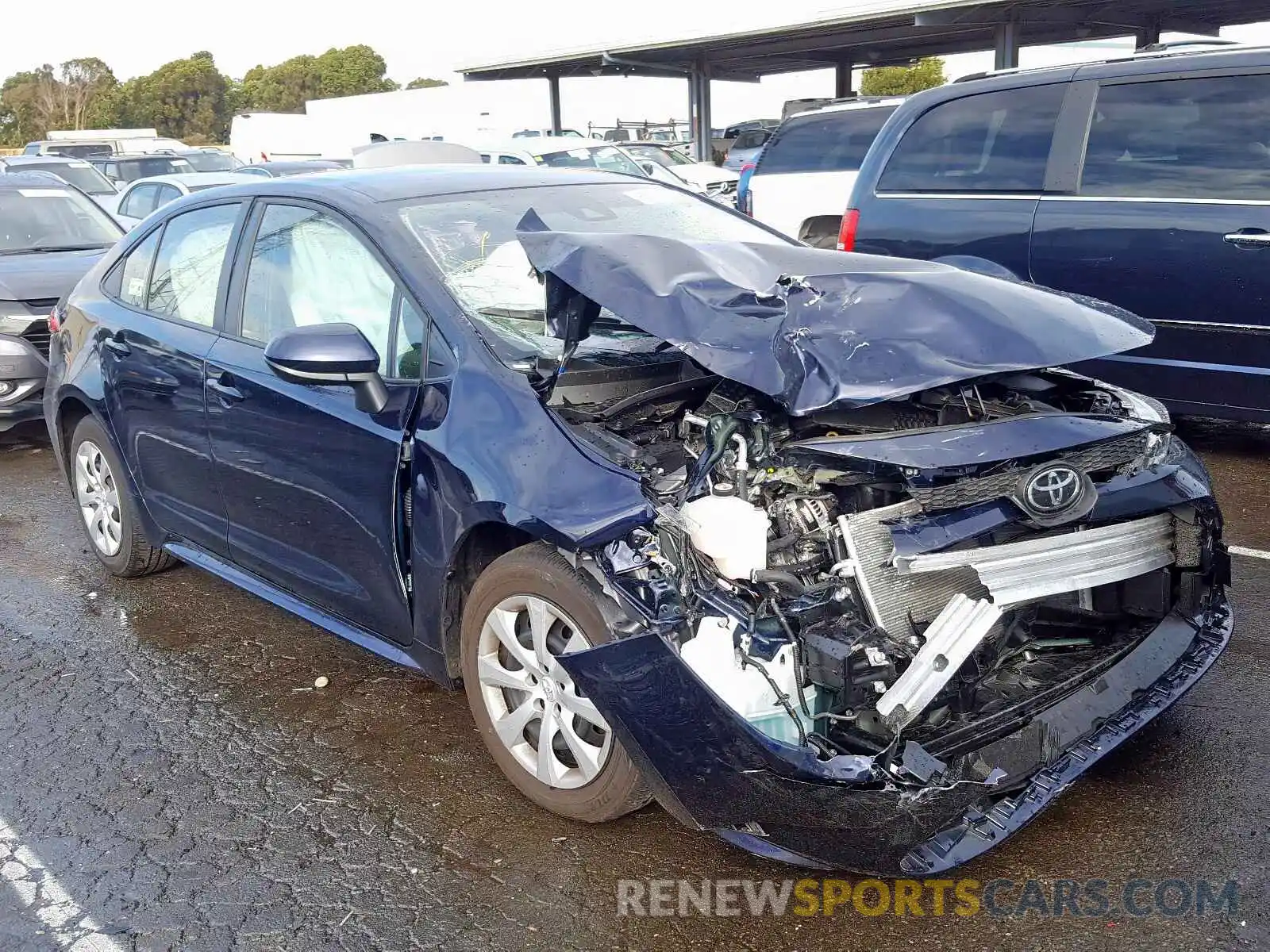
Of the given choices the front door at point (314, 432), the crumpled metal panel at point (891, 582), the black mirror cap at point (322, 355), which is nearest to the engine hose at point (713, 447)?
the crumpled metal panel at point (891, 582)

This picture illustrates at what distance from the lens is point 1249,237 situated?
5508 mm

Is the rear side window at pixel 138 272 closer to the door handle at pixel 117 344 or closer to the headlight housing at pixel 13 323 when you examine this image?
the door handle at pixel 117 344

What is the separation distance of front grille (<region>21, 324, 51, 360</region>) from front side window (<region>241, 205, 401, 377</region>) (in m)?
4.60

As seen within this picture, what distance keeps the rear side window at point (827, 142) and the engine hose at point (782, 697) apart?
841 centimetres

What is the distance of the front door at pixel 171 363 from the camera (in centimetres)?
440

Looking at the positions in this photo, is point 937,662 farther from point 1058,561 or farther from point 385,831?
point 385,831

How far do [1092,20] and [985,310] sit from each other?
72.0 feet

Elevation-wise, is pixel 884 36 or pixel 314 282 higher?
pixel 884 36

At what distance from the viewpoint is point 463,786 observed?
11.5 ft

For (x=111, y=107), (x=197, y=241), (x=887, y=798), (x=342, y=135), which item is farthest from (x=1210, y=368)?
(x=111, y=107)

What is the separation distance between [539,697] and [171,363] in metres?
2.19

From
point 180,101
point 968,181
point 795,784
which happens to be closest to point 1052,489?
point 795,784

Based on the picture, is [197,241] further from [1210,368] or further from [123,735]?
[1210,368]

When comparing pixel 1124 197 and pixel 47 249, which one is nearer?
pixel 1124 197
